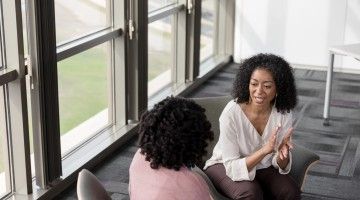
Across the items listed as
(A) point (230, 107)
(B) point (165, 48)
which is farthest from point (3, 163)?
(B) point (165, 48)

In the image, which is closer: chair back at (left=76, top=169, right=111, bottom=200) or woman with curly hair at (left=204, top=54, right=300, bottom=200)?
chair back at (left=76, top=169, right=111, bottom=200)

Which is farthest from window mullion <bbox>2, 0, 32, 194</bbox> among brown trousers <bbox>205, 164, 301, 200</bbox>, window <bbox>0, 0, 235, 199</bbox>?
brown trousers <bbox>205, 164, 301, 200</bbox>

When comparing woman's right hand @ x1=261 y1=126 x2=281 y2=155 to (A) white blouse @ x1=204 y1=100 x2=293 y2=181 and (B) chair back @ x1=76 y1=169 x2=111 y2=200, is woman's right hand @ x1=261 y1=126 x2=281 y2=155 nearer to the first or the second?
(A) white blouse @ x1=204 y1=100 x2=293 y2=181

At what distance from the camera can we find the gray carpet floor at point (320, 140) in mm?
3670

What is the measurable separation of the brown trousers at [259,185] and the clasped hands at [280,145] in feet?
0.47

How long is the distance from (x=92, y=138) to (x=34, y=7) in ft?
4.58

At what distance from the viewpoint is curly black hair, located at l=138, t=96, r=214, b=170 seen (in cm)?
190

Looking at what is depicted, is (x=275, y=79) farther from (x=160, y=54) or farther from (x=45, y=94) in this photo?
(x=160, y=54)

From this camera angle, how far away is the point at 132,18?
4309 millimetres

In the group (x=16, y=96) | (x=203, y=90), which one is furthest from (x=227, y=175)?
(x=203, y=90)

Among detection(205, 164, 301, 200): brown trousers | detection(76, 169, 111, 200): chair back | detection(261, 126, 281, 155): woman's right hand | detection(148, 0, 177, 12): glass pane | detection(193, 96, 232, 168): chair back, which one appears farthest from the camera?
detection(148, 0, 177, 12): glass pane

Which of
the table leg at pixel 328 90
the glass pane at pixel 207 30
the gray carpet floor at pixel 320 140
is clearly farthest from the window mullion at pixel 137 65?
the glass pane at pixel 207 30

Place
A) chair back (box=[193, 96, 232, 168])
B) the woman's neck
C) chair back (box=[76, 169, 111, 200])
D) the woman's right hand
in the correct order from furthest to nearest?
chair back (box=[193, 96, 232, 168]) → the woman's neck → the woman's right hand → chair back (box=[76, 169, 111, 200])

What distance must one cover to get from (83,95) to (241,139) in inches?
68.2
